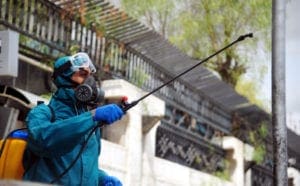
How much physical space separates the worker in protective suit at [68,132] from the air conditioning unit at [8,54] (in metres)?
3.46

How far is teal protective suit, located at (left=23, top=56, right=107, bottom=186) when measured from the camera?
3.20m

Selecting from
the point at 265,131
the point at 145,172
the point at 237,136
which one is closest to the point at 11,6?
the point at 145,172

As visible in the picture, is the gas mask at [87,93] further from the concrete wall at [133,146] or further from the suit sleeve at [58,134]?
the concrete wall at [133,146]

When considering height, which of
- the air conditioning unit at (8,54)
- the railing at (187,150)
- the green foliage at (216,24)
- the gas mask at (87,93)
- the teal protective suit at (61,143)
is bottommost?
the teal protective suit at (61,143)

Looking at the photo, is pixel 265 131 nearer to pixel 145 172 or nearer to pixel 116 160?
pixel 145 172

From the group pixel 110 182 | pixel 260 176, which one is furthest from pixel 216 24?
pixel 110 182

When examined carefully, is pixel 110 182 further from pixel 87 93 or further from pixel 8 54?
pixel 8 54

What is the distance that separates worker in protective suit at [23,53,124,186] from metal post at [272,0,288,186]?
7.21 ft

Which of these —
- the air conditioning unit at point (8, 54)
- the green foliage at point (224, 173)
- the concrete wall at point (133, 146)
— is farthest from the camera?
the green foliage at point (224, 173)

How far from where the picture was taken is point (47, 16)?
9367mm

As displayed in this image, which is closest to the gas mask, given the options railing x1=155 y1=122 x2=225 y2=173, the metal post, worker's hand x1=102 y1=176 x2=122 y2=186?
worker's hand x1=102 y1=176 x2=122 y2=186

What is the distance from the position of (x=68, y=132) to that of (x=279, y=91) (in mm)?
2749

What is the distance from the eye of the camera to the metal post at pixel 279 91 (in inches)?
215

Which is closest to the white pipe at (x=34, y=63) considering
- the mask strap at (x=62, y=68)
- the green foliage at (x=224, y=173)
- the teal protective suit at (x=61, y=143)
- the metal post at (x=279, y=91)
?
the metal post at (x=279, y=91)
